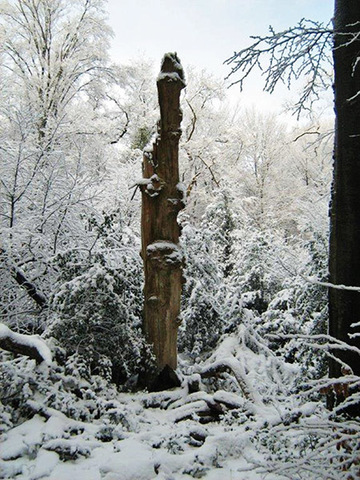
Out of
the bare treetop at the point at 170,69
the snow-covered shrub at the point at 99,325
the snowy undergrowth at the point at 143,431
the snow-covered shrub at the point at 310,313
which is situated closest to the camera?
the snowy undergrowth at the point at 143,431

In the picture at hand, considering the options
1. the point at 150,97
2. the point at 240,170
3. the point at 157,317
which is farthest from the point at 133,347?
the point at 240,170

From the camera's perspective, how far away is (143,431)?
138 inches

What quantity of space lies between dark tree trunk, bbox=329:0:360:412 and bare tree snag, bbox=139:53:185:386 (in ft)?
7.90

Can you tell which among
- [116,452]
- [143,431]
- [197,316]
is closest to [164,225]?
[197,316]

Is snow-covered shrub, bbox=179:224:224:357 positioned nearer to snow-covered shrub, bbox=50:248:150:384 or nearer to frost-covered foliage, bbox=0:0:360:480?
frost-covered foliage, bbox=0:0:360:480

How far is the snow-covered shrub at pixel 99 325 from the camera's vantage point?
4625 millimetres

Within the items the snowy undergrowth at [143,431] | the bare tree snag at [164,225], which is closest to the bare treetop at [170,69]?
the bare tree snag at [164,225]

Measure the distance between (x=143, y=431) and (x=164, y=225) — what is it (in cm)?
246

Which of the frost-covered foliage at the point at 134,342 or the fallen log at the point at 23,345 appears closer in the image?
the frost-covered foliage at the point at 134,342

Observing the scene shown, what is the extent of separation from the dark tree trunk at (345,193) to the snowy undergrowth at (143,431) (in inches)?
24.1

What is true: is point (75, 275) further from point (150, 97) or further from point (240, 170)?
point (240, 170)

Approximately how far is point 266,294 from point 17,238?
607 centimetres

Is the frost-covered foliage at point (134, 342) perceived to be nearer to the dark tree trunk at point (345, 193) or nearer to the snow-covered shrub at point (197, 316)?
the snow-covered shrub at point (197, 316)

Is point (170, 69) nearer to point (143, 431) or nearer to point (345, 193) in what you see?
point (345, 193)
